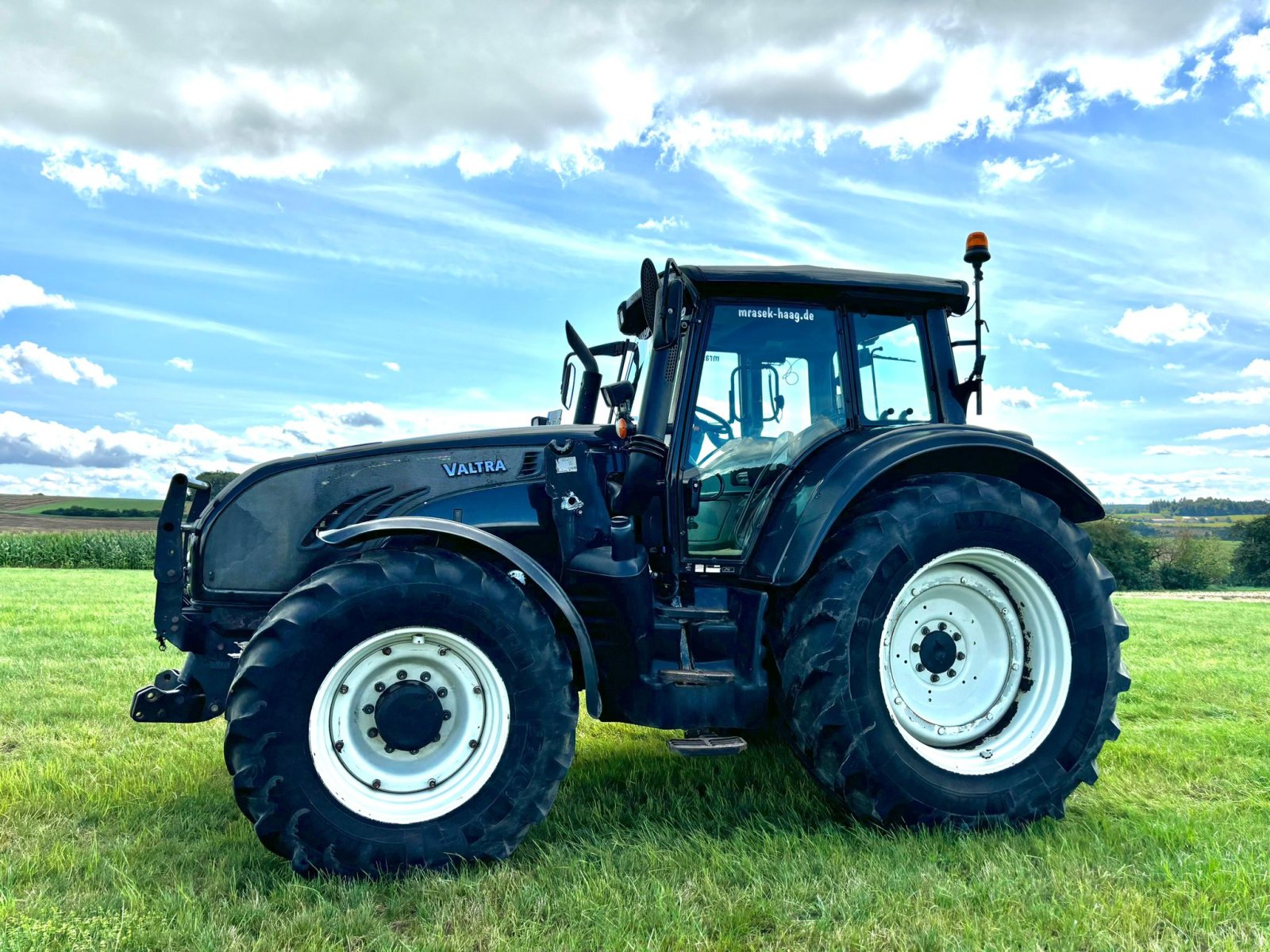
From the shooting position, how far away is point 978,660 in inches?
166

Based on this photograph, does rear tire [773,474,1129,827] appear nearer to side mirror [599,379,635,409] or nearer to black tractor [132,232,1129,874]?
black tractor [132,232,1129,874]

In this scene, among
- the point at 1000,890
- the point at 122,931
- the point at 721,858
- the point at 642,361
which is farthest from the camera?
the point at 642,361

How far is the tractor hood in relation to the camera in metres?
4.16

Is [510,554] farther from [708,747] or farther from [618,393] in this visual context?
[708,747]

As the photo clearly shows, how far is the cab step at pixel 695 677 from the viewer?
13.0 feet

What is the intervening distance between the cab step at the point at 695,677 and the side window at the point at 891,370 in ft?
4.96

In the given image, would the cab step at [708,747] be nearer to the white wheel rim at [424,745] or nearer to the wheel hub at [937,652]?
the white wheel rim at [424,745]

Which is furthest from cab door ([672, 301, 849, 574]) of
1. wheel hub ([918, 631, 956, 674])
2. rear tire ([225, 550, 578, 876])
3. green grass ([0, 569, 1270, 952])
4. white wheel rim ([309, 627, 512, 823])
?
green grass ([0, 569, 1270, 952])

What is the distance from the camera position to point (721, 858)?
139 inches

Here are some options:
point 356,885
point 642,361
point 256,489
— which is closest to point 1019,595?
point 642,361

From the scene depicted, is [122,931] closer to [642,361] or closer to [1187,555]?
[642,361]

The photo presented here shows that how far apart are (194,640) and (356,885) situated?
1510 mm

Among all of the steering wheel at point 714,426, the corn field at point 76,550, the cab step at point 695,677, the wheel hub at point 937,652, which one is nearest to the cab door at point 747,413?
the steering wheel at point 714,426

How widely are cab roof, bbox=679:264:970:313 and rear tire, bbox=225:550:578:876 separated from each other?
1.75 meters
